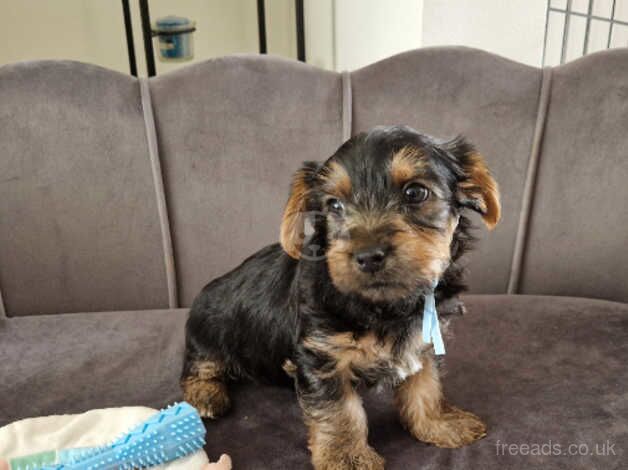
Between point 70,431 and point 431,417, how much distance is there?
1.11 m

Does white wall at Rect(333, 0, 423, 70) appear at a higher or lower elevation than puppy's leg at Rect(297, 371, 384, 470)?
higher

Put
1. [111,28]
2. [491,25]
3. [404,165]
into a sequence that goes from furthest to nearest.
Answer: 1. [111,28]
2. [491,25]
3. [404,165]

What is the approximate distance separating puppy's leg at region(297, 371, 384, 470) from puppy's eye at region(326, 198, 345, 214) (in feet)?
1.53

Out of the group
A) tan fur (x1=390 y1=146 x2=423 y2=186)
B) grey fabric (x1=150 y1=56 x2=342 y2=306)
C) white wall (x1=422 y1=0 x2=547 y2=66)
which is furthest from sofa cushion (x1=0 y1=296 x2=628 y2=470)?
white wall (x1=422 y1=0 x2=547 y2=66)

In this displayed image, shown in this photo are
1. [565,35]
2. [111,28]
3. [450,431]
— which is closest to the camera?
[450,431]

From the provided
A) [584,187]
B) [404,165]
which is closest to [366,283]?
[404,165]

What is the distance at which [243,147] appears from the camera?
9.46 feet

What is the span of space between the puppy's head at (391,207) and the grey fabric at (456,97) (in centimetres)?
99

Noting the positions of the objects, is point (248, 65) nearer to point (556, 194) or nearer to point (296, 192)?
point (296, 192)

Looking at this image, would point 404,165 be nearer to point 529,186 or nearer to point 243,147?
point 243,147

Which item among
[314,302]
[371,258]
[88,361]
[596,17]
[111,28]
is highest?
[596,17]

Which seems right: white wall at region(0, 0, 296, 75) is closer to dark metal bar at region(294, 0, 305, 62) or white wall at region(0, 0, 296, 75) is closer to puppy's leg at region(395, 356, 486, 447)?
dark metal bar at region(294, 0, 305, 62)

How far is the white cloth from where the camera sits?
1856 mm

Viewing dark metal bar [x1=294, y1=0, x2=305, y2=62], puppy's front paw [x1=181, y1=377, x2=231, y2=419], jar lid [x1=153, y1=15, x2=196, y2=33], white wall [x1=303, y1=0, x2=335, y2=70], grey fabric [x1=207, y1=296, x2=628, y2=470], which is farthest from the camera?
jar lid [x1=153, y1=15, x2=196, y2=33]
